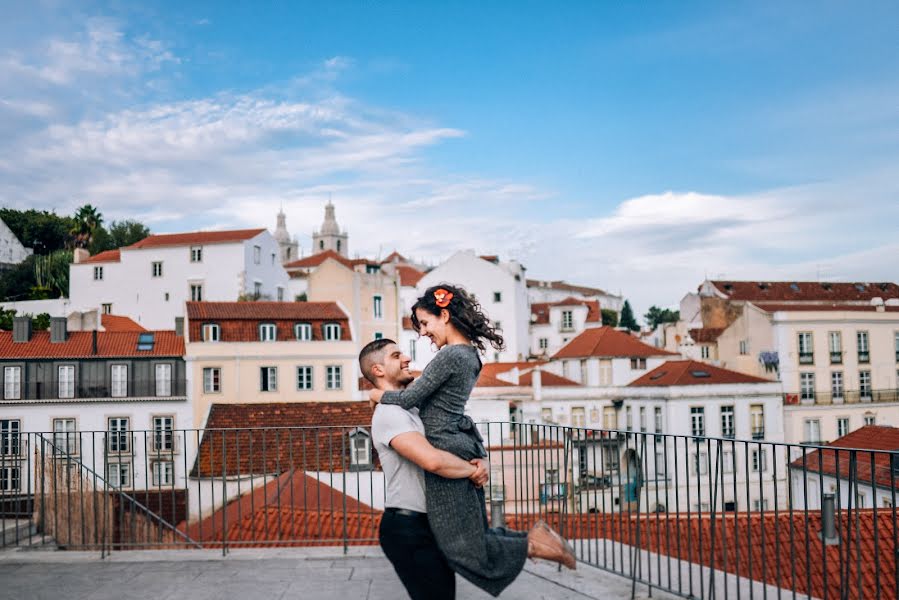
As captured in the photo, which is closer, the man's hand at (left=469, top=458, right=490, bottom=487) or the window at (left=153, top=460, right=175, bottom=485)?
the man's hand at (left=469, top=458, right=490, bottom=487)

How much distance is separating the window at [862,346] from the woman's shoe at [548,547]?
47.9m

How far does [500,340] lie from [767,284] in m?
61.6

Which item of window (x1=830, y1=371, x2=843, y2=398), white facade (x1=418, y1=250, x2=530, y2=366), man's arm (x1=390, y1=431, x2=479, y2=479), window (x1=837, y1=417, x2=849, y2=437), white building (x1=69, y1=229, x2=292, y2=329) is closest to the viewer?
man's arm (x1=390, y1=431, x2=479, y2=479)

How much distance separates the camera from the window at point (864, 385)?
45.2m

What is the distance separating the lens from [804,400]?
145 ft

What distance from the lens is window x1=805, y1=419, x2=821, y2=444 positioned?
42.4 meters

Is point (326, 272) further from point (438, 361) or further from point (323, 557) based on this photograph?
point (438, 361)

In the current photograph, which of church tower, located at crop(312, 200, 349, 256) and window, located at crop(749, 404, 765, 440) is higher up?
church tower, located at crop(312, 200, 349, 256)

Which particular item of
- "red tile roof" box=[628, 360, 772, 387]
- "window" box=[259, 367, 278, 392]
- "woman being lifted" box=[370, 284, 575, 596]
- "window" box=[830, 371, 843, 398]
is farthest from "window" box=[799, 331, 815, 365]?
"woman being lifted" box=[370, 284, 575, 596]

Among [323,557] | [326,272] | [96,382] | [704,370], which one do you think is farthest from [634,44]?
[323,557]

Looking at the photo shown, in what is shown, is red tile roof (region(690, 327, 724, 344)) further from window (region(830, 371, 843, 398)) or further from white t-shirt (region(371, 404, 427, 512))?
white t-shirt (region(371, 404, 427, 512))

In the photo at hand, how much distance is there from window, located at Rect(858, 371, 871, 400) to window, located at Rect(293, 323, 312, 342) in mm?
31379

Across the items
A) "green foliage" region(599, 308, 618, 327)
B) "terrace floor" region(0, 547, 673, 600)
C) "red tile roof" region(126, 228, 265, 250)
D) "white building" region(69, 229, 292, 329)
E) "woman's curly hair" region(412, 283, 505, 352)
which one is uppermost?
"red tile roof" region(126, 228, 265, 250)

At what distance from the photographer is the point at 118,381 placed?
112 ft
